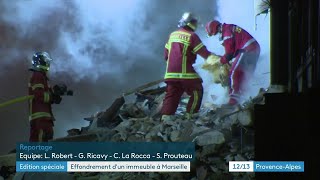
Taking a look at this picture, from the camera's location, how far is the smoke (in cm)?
342

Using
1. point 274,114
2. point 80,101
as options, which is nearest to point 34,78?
point 80,101

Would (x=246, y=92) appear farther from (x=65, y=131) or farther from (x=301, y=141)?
(x=65, y=131)

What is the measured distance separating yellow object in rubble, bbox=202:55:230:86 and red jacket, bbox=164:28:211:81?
0.05m

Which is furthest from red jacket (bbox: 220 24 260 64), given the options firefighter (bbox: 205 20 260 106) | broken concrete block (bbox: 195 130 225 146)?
broken concrete block (bbox: 195 130 225 146)

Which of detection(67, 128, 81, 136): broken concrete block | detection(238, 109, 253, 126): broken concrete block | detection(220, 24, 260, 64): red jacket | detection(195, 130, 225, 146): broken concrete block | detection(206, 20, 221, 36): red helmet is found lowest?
detection(195, 130, 225, 146): broken concrete block

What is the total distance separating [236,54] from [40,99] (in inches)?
52.7

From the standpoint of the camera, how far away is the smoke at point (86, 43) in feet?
11.2

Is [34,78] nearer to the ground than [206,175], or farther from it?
farther from it

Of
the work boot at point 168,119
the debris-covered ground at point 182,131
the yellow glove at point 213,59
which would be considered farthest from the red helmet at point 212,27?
the work boot at point 168,119

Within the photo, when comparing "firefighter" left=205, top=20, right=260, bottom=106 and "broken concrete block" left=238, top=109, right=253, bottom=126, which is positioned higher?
"firefighter" left=205, top=20, right=260, bottom=106

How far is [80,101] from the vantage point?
3521 millimetres

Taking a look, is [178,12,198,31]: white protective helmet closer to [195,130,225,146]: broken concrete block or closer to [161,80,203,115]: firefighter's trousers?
[161,80,203,115]: firefighter's trousers

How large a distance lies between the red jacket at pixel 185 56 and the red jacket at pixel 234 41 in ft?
0.42

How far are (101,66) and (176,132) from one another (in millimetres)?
665
